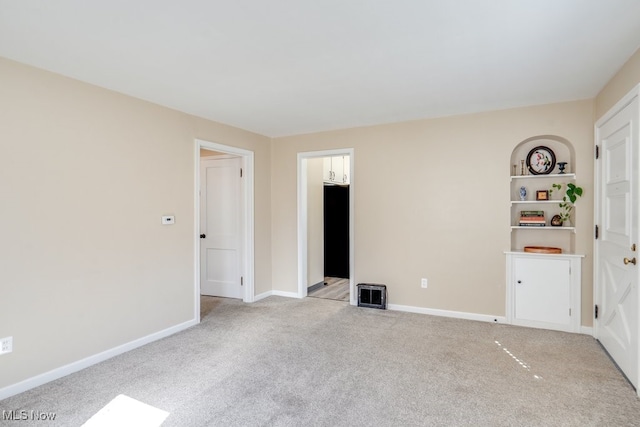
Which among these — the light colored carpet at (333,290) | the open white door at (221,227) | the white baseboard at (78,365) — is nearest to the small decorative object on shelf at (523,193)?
the light colored carpet at (333,290)

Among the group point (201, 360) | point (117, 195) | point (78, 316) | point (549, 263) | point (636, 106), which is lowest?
point (201, 360)

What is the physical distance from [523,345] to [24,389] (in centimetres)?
409

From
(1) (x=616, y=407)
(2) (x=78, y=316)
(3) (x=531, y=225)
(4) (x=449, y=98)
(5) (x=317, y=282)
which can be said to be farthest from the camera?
(5) (x=317, y=282)

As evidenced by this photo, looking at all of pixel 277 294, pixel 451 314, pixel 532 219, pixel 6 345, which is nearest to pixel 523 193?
pixel 532 219

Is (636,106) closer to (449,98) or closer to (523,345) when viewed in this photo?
(449,98)

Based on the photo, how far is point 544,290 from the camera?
11.5ft

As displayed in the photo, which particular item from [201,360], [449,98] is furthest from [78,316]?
[449,98]

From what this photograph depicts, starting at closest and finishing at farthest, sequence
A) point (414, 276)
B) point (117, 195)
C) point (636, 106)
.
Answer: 1. point (636, 106)
2. point (117, 195)
3. point (414, 276)

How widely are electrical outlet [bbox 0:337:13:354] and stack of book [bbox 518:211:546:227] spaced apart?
4.68 meters

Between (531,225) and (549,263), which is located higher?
(531,225)

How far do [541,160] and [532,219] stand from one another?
0.66 m

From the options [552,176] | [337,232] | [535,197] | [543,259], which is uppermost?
[552,176]

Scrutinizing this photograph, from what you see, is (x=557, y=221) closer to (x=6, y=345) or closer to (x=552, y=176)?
(x=552, y=176)

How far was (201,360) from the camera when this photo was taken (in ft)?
9.32
